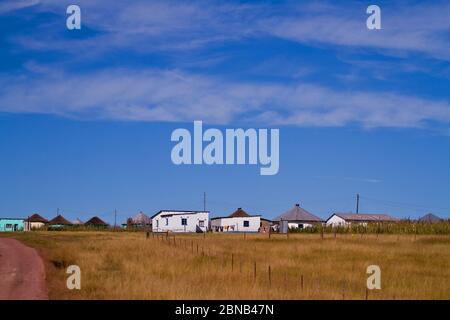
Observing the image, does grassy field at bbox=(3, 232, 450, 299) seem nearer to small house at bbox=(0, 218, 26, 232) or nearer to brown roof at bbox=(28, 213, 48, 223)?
small house at bbox=(0, 218, 26, 232)

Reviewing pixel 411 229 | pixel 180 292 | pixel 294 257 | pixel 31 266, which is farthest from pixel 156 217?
pixel 180 292

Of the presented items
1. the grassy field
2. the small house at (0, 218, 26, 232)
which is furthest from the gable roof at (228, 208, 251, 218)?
the grassy field

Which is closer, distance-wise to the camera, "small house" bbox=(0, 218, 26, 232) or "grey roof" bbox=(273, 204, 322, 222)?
"grey roof" bbox=(273, 204, 322, 222)

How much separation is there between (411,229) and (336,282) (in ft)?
136

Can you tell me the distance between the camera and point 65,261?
24656mm

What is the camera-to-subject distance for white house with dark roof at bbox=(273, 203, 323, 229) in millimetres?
89312

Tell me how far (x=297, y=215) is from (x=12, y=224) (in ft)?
154

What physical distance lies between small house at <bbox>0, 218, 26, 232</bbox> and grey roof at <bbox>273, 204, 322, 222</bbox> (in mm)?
42386

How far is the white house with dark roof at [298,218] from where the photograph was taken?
89.3 metres

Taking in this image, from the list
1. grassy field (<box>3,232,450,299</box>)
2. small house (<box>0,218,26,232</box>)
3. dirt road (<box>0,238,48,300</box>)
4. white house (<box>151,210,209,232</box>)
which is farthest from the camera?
small house (<box>0,218,26,232</box>)

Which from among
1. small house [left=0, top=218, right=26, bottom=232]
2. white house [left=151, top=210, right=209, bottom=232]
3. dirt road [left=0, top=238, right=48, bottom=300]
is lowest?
dirt road [left=0, top=238, right=48, bottom=300]

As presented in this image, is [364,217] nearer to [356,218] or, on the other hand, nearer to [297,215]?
[356,218]

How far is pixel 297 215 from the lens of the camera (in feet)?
296

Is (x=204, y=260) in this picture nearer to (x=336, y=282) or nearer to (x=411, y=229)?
(x=336, y=282)
